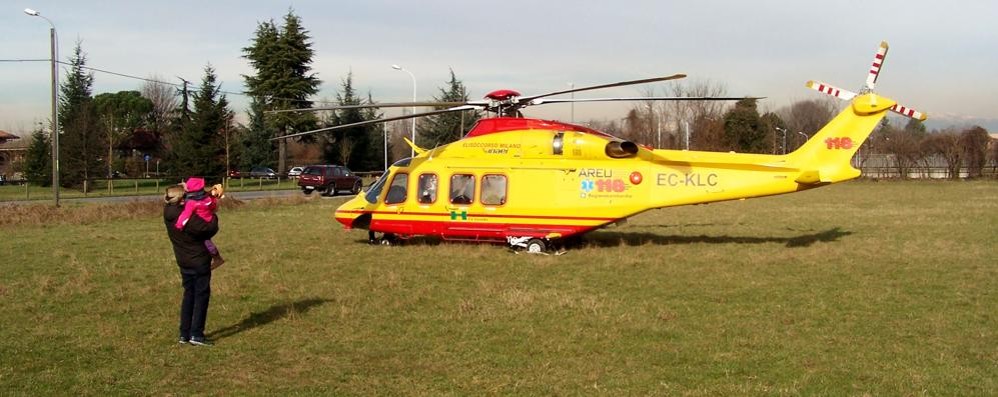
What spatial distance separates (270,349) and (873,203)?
2774cm

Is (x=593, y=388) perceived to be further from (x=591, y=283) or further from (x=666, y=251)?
(x=666, y=251)

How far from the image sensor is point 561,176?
15.0m

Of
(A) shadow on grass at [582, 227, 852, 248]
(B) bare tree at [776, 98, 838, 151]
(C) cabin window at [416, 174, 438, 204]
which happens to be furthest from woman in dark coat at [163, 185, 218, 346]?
(B) bare tree at [776, 98, 838, 151]

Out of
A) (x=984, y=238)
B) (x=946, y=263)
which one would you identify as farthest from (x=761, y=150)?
(x=946, y=263)

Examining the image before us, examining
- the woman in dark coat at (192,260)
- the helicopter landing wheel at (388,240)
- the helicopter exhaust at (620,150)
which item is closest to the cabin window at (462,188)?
the helicopter landing wheel at (388,240)

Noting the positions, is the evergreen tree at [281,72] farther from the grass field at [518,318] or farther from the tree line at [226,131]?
the grass field at [518,318]

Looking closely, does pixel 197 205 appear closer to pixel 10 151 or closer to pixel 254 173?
pixel 254 173

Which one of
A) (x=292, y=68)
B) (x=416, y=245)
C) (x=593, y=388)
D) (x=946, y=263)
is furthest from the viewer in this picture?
(x=292, y=68)

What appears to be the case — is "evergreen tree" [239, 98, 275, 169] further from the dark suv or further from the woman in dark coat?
the woman in dark coat

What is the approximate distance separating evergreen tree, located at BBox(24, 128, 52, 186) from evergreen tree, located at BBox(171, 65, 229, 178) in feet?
24.3

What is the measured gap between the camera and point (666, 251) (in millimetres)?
Answer: 15031

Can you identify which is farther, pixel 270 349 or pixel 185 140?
pixel 185 140

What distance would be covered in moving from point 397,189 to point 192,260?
27.1 ft

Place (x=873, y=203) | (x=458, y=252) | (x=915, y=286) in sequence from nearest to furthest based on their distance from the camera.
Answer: (x=915, y=286) → (x=458, y=252) → (x=873, y=203)
